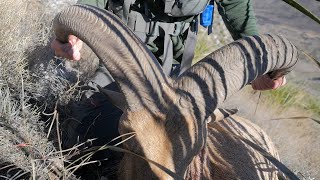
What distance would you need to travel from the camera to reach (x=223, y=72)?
2762mm

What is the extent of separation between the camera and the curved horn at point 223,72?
274 cm

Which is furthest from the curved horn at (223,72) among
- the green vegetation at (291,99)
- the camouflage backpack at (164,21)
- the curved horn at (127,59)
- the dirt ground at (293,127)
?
the green vegetation at (291,99)

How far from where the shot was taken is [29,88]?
151 inches

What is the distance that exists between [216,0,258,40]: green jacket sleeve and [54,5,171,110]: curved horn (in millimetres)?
1741

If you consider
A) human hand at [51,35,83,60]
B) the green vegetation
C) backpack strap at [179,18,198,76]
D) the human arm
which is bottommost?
the green vegetation

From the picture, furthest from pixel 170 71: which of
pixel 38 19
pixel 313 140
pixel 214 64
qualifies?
pixel 313 140

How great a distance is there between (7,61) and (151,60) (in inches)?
64.9

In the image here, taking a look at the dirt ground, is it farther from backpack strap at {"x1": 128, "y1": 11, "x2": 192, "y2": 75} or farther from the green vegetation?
backpack strap at {"x1": 128, "y1": 11, "x2": 192, "y2": 75}

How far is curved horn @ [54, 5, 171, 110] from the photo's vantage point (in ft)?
8.70

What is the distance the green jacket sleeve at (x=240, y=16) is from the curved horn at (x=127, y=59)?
1741 millimetres

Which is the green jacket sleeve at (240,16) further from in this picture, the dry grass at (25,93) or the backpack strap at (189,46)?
the dry grass at (25,93)

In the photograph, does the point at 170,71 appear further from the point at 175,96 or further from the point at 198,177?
the point at 175,96

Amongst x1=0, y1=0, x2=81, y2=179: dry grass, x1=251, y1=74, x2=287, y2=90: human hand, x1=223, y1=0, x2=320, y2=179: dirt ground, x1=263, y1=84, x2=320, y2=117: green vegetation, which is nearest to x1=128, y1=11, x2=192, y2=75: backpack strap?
x1=0, y1=0, x2=81, y2=179: dry grass

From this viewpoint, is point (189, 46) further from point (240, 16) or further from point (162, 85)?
point (162, 85)
